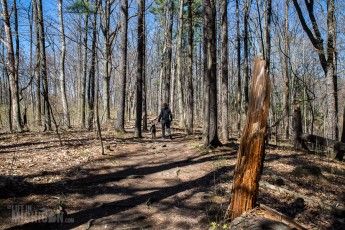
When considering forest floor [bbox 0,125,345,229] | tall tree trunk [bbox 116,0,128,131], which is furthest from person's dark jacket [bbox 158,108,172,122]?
forest floor [bbox 0,125,345,229]

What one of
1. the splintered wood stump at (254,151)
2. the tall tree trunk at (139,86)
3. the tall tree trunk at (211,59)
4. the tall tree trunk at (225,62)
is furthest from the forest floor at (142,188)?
the tall tree trunk at (139,86)

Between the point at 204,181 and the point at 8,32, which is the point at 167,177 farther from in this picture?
the point at 8,32

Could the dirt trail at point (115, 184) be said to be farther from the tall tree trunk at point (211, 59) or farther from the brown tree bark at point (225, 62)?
the brown tree bark at point (225, 62)

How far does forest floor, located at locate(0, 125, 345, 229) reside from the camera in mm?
4637

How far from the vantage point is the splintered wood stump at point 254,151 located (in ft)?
13.6

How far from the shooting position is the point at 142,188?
6137 millimetres

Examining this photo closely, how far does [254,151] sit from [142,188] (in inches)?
121

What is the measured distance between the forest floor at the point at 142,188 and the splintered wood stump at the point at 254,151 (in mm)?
622

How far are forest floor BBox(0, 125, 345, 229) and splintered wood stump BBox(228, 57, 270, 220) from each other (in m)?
0.62

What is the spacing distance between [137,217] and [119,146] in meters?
5.83

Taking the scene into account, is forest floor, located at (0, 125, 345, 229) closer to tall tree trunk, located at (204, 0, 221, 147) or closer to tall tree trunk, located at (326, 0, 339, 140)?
tall tree trunk, located at (204, 0, 221, 147)

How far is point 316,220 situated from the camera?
4.97 metres

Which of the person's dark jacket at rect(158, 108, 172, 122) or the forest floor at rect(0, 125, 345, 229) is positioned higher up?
the person's dark jacket at rect(158, 108, 172, 122)

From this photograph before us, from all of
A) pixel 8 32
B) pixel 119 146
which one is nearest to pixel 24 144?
pixel 119 146
